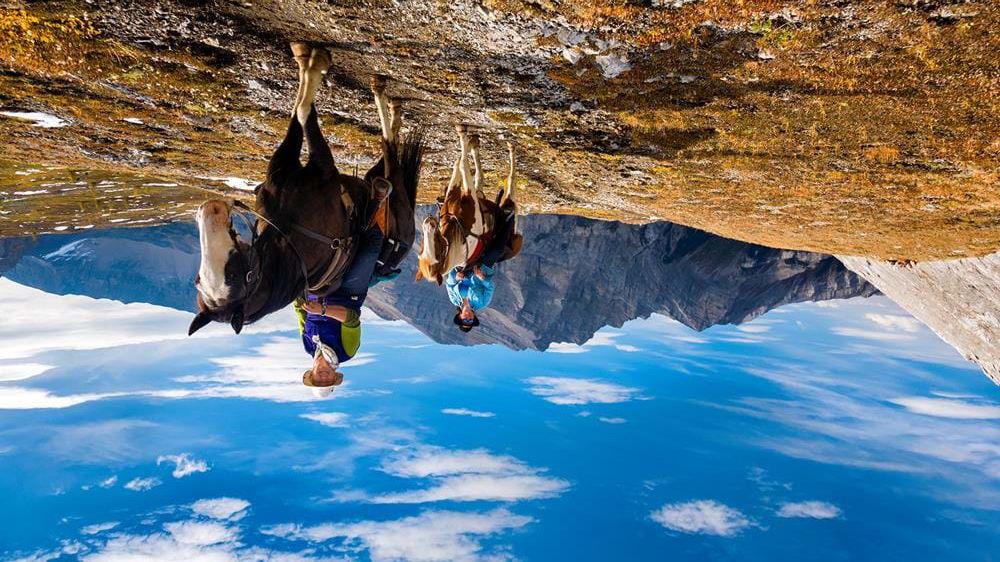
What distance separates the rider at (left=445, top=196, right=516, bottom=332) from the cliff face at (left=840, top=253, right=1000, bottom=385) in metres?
4.90

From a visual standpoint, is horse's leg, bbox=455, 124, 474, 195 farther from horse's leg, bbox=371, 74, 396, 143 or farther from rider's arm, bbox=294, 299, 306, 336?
rider's arm, bbox=294, 299, 306, 336

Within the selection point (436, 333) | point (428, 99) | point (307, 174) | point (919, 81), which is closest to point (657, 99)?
point (919, 81)

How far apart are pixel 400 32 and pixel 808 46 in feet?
5.78

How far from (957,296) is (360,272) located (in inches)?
284

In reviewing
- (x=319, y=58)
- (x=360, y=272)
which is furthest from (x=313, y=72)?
(x=360, y=272)

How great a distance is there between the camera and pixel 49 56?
2.62 metres

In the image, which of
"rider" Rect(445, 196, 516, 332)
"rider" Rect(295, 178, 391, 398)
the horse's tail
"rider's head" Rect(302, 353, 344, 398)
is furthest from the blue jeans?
"rider" Rect(445, 196, 516, 332)

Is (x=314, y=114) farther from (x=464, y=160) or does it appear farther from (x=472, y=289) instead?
(x=472, y=289)

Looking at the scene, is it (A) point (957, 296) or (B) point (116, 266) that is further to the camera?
(B) point (116, 266)

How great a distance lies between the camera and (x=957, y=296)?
6465mm

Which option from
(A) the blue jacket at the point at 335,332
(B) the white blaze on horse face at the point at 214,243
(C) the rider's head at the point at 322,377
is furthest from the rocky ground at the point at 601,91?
(C) the rider's head at the point at 322,377

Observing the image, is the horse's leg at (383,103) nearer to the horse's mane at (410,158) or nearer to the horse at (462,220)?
the horse's mane at (410,158)

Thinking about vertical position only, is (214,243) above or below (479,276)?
above

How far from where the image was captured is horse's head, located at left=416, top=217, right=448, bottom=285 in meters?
4.27
